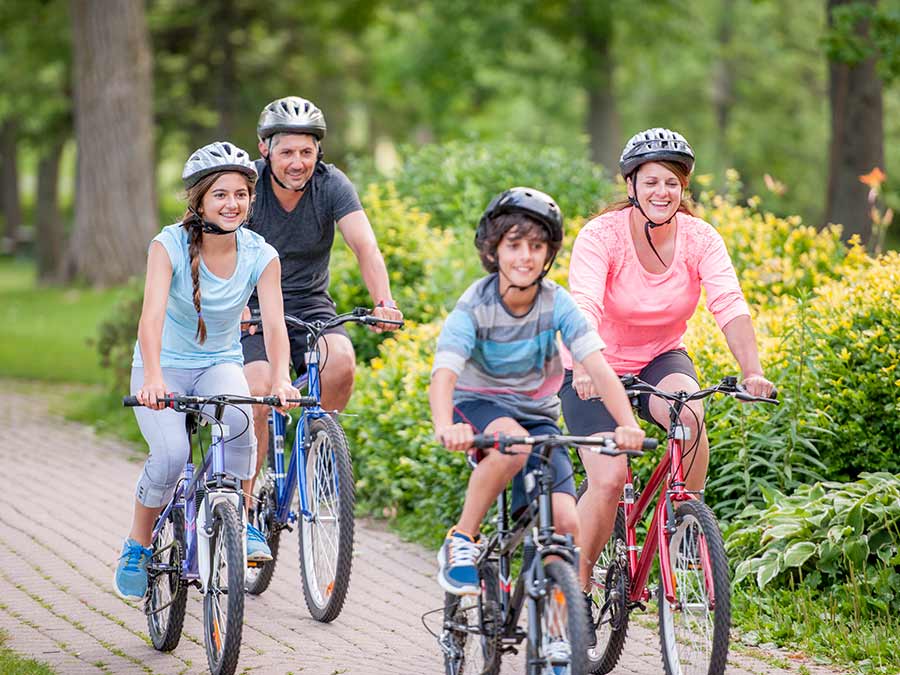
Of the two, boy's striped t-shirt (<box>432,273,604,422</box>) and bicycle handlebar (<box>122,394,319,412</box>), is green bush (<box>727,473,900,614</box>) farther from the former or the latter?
bicycle handlebar (<box>122,394,319,412</box>)

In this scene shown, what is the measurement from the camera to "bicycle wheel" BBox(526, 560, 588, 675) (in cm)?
412

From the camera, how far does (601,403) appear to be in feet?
16.6

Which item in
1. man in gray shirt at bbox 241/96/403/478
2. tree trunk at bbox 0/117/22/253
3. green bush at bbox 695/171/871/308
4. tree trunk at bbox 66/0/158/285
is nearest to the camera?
man in gray shirt at bbox 241/96/403/478

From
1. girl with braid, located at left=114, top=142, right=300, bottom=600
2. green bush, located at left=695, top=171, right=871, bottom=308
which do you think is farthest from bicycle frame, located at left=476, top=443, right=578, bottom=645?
green bush, located at left=695, top=171, right=871, bottom=308

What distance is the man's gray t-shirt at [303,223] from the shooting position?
21.2 ft

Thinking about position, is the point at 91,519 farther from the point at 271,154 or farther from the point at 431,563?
the point at 271,154

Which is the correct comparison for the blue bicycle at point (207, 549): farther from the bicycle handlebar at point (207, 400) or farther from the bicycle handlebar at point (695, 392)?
the bicycle handlebar at point (695, 392)

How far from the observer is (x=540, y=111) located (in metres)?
36.4

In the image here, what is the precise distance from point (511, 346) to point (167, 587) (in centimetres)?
197

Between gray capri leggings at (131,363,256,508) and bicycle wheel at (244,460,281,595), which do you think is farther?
bicycle wheel at (244,460,281,595)

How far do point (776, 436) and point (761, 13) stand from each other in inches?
1128

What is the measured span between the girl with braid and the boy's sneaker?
989 mm

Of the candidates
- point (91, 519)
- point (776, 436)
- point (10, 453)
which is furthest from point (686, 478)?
point (10, 453)

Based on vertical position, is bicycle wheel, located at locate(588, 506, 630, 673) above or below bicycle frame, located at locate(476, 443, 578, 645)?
below
